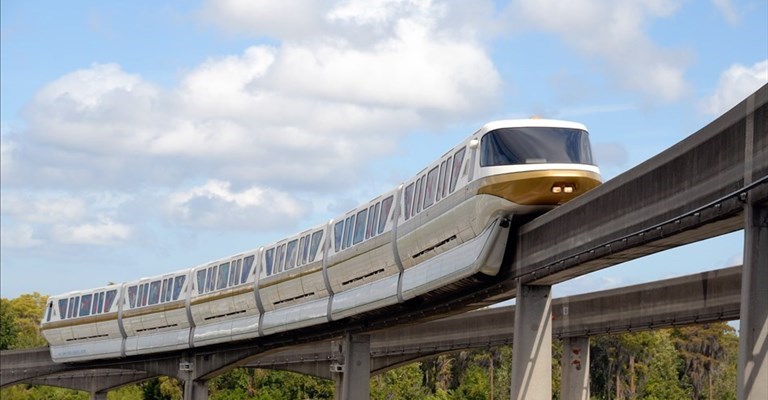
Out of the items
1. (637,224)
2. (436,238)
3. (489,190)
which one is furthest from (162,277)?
(637,224)

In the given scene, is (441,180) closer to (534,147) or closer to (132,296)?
(534,147)

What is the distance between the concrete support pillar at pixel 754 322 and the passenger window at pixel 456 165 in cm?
1391

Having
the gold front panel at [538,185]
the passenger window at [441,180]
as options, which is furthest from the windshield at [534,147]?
the passenger window at [441,180]

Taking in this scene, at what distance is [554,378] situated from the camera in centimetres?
9700

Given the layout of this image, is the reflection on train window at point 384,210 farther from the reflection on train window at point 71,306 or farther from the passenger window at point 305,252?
the reflection on train window at point 71,306

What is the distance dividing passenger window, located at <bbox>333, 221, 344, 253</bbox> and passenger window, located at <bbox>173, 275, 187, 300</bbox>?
19.8 meters

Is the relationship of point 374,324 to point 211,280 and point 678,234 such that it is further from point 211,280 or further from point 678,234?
point 678,234

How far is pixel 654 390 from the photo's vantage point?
95312mm

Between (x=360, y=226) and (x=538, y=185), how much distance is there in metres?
15.5

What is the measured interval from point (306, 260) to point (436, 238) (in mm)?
16989

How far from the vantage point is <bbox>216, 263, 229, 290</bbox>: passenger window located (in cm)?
6141

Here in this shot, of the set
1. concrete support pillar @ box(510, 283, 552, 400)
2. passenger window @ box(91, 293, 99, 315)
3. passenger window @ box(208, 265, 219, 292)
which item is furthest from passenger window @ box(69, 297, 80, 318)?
concrete support pillar @ box(510, 283, 552, 400)

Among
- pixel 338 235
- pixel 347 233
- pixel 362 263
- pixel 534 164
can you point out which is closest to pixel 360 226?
pixel 362 263

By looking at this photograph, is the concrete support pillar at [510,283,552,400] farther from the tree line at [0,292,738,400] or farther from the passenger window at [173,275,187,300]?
the tree line at [0,292,738,400]
